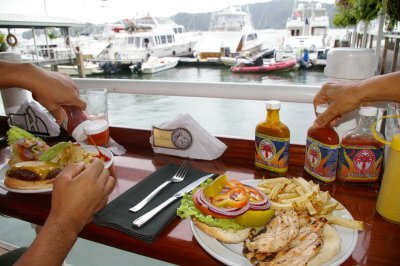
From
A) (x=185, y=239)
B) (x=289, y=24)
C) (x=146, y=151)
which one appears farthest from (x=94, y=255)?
(x=289, y=24)

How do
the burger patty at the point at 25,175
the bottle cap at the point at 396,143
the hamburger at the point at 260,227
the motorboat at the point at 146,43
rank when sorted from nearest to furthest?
the hamburger at the point at 260,227 → the bottle cap at the point at 396,143 → the burger patty at the point at 25,175 → the motorboat at the point at 146,43

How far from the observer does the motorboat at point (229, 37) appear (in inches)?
837

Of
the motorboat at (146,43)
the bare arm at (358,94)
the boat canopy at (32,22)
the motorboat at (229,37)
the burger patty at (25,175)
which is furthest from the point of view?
the motorboat at (229,37)

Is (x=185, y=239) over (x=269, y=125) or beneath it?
beneath

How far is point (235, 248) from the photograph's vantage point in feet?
2.29

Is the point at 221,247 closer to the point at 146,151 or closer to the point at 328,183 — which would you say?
the point at 328,183

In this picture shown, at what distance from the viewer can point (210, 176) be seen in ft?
3.33

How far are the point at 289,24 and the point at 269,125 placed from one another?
80.4 ft

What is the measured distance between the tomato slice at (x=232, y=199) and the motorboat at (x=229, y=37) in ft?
67.6

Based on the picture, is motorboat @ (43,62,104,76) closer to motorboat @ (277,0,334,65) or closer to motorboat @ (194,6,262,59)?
motorboat @ (194,6,262,59)

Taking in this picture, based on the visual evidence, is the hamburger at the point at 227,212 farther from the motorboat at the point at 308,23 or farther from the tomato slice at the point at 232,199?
the motorboat at the point at 308,23

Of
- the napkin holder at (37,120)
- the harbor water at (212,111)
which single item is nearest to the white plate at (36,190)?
the napkin holder at (37,120)

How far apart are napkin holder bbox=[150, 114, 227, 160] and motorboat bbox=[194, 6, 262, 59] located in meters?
20.1

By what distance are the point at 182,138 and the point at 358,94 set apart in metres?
0.67
